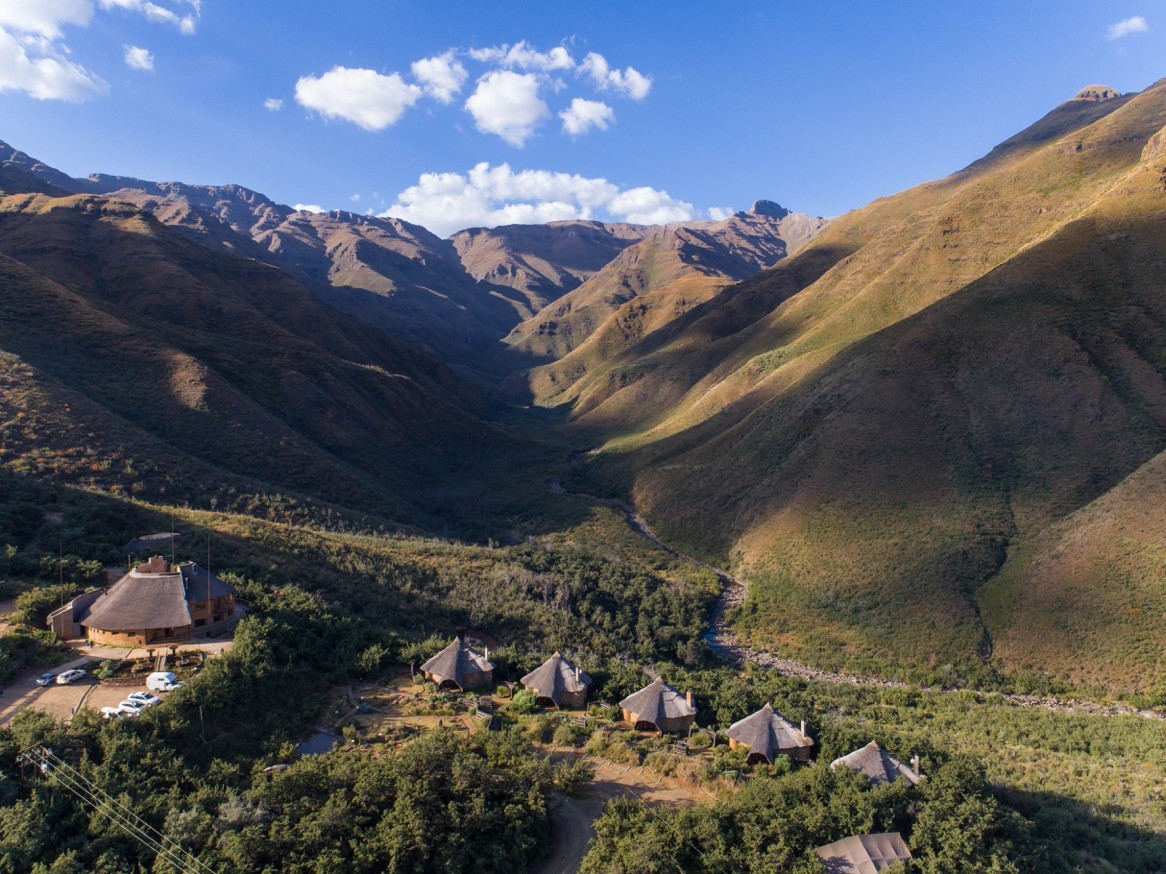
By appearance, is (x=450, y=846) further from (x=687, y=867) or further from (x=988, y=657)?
(x=988, y=657)

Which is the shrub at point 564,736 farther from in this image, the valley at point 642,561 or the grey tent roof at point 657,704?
the grey tent roof at point 657,704

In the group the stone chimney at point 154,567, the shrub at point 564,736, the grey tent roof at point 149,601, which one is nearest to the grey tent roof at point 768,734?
the shrub at point 564,736

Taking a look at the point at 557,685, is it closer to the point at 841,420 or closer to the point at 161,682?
the point at 161,682

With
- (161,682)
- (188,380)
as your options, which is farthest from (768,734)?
(188,380)

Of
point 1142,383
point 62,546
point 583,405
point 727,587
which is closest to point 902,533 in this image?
point 727,587

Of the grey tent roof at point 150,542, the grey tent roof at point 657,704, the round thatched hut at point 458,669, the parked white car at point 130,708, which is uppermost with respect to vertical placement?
the grey tent roof at point 150,542
